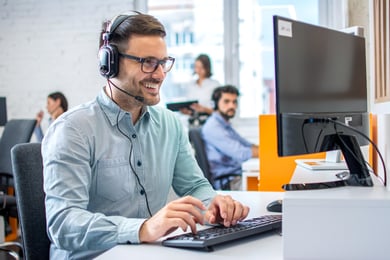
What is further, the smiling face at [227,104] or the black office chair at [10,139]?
the smiling face at [227,104]

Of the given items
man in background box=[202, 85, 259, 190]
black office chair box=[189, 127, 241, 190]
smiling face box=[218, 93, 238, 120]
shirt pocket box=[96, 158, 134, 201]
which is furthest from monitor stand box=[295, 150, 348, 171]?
smiling face box=[218, 93, 238, 120]

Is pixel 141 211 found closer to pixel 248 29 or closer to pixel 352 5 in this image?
pixel 352 5

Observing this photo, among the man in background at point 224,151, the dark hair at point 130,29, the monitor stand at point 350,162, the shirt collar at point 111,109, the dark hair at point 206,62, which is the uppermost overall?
the dark hair at point 206,62

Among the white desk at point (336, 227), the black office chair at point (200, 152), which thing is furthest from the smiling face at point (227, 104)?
the white desk at point (336, 227)

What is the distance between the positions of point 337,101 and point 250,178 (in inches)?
74.6

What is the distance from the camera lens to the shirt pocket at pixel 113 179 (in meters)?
1.24

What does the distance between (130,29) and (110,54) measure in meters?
0.09

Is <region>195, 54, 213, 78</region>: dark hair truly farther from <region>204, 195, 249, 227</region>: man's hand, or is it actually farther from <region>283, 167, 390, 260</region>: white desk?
<region>283, 167, 390, 260</region>: white desk

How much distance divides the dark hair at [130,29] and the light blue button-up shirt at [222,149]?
2.34 metres

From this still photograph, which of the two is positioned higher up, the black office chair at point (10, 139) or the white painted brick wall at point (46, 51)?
the white painted brick wall at point (46, 51)

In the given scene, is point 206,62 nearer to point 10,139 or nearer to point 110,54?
point 10,139

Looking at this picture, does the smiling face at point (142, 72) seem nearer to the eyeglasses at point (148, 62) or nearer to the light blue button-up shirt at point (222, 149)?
the eyeglasses at point (148, 62)

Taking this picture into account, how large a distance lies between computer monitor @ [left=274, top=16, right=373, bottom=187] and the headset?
0.51 metres

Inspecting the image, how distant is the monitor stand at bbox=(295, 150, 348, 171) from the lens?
173 cm
